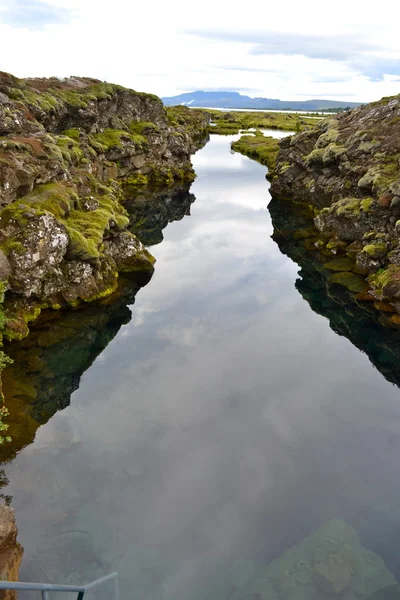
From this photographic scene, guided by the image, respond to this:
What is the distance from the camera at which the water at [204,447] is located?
798 inches

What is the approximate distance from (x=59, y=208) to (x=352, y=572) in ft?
132

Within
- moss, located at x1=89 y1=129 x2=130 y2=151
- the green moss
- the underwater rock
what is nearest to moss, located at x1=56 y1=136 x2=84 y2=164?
the green moss

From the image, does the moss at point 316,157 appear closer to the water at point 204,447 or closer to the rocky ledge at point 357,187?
the rocky ledge at point 357,187

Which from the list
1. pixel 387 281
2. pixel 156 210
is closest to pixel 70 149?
pixel 156 210

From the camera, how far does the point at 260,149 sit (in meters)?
147

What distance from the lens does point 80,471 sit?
2447 centimetres

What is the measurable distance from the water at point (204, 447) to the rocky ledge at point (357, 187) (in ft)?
29.1

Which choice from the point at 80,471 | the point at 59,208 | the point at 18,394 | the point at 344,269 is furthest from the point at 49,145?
the point at 80,471

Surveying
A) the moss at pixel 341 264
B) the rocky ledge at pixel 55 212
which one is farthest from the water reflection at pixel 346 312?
the rocky ledge at pixel 55 212

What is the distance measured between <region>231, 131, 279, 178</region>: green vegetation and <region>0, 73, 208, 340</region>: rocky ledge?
59.0m

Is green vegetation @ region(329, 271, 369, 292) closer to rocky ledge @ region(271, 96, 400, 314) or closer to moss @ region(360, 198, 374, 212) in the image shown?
rocky ledge @ region(271, 96, 400, 314)

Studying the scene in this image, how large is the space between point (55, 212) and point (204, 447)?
29.6 meters

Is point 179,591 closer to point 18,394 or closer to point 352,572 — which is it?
point 352,572

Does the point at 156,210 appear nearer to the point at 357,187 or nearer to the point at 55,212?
the point at 357,187
